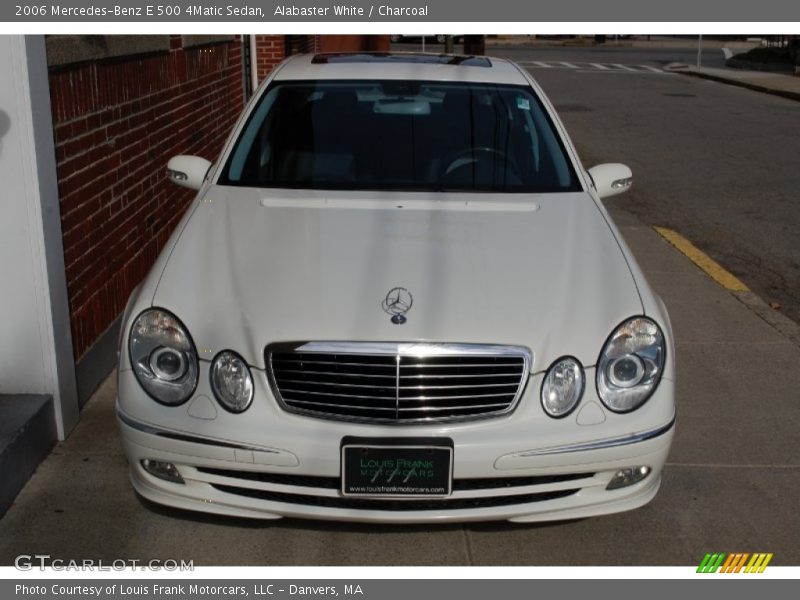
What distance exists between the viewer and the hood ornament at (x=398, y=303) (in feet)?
11.3

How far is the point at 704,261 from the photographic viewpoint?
7.95 meters

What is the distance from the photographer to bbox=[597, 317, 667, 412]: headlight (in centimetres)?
346

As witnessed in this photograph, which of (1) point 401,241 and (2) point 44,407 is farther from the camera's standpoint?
(2) point 44,407

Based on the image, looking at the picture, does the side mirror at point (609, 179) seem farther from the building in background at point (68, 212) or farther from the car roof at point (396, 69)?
the building in background at point (68, 212)

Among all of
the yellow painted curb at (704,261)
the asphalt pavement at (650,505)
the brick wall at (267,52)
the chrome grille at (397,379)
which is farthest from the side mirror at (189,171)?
the brick wall at (267,52)

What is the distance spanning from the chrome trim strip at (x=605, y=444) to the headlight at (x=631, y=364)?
0.31ft

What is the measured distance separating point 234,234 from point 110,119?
5.63 ft

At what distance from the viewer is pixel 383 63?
5.26m

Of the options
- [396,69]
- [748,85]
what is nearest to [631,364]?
[396,69]

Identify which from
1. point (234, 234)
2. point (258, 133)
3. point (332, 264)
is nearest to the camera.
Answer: point (332, 264)

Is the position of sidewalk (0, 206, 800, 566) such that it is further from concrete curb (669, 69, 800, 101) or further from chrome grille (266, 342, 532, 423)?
concrete curb (669, 69, 800, 101)

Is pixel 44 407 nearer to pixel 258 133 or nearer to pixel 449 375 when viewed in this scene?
pixel 258 133

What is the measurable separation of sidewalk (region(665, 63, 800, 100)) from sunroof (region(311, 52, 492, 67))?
19236mm

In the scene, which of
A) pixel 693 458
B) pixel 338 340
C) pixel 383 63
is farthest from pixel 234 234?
pixel 693 458
